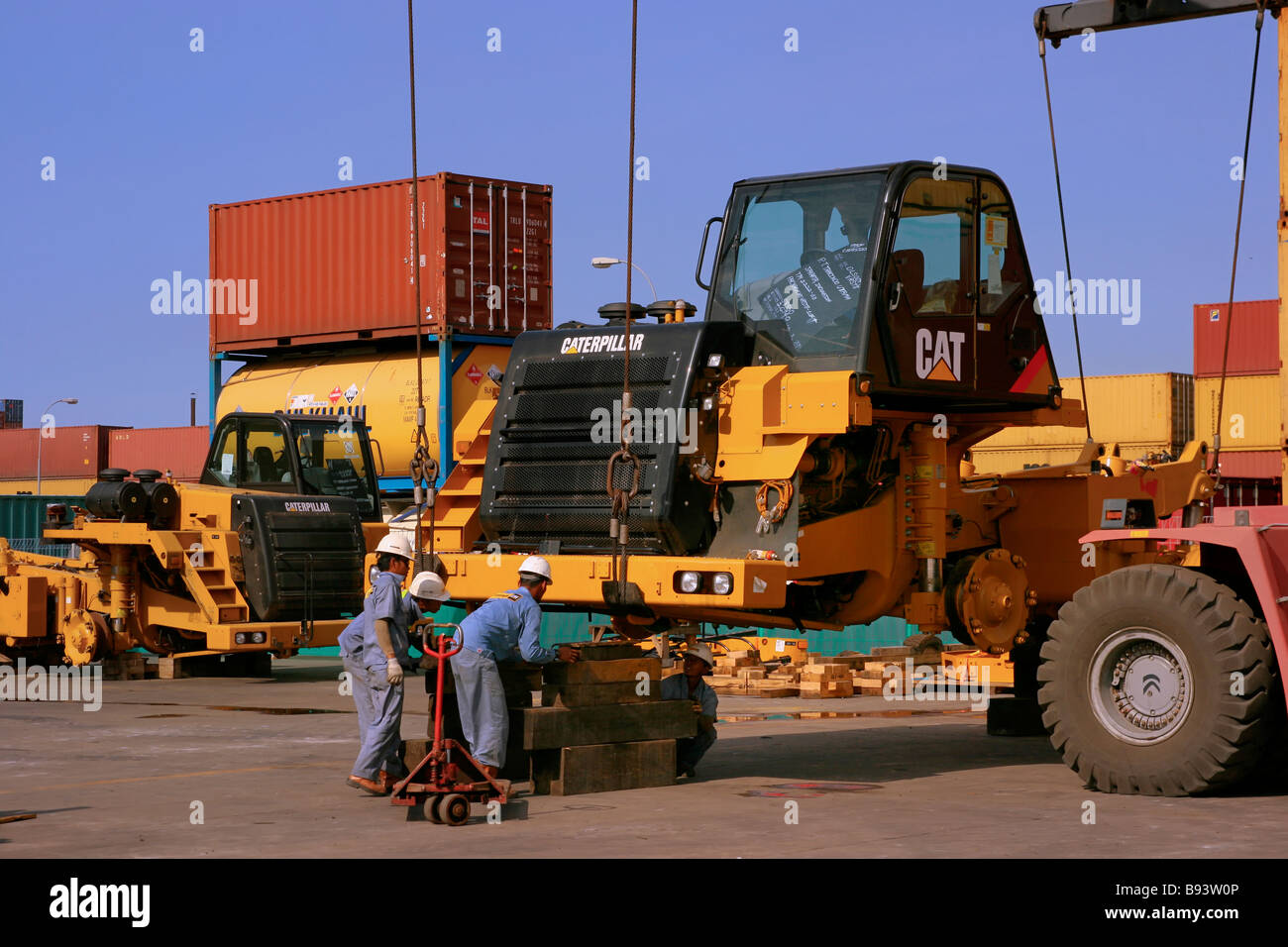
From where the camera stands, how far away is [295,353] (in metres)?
29.5

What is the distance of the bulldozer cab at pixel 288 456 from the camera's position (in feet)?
69.7

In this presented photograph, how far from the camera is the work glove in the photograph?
10.6 metres

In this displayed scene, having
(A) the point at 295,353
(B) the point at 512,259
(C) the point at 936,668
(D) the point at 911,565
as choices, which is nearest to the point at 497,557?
(D) the point at 911,565

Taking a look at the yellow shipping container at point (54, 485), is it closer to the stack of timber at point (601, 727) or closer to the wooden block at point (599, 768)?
the stack of timber at point (601, 727)

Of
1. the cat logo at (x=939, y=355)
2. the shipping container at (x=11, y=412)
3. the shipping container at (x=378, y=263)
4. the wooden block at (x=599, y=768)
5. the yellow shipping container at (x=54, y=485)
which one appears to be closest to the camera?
the wooden block at (x=599, y=768)

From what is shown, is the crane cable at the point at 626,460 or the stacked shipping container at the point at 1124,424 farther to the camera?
the stacked shipping container at the point at 1124,424

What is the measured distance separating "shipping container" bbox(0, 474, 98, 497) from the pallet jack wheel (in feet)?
173

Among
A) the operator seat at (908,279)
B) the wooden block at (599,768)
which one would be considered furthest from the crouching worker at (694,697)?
the operator seat at (908,279)

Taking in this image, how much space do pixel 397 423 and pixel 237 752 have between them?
12.8 metres

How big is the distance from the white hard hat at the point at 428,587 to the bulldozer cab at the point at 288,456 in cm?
1051

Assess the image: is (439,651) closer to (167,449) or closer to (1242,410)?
(1242,410)

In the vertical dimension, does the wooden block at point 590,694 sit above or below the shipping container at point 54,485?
below

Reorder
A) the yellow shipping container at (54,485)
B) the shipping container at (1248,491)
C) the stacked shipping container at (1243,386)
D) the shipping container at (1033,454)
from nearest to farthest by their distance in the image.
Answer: the shipping container at (1248,491) < the stacked shipping container at (1243,386) < the shipping container at (1033,454) < the yellow shipping container at (54,485)

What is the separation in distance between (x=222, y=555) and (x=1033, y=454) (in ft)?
85.4
